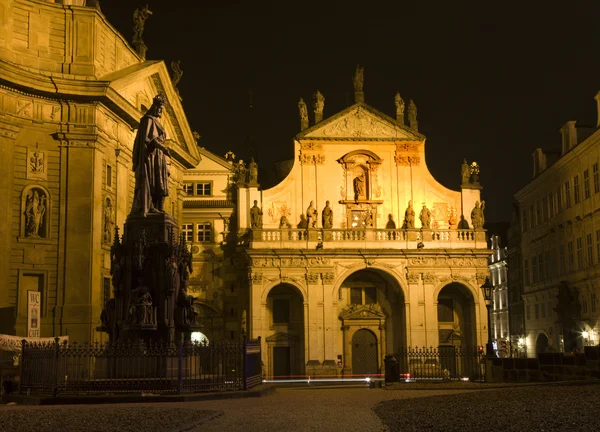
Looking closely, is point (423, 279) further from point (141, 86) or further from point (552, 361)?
point (552, 361)

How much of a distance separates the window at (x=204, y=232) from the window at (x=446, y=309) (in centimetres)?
1591

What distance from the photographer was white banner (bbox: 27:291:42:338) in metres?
33.0

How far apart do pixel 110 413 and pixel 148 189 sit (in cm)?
703

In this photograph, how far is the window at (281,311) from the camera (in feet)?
175

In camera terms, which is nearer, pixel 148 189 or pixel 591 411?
pixel 591 411

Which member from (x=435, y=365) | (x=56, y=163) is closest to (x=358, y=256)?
(x=435, y=365)

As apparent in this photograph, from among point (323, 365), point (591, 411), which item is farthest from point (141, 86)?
point (591, 411)

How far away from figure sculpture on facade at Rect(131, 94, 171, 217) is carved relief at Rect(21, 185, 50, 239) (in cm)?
1441

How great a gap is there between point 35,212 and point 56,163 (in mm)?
2302

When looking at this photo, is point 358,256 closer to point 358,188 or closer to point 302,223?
point 302,223

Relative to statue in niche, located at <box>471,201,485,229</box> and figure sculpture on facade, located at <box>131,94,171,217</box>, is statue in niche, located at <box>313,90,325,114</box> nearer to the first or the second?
statue in niche, located at <box>471,201,485,229</box>

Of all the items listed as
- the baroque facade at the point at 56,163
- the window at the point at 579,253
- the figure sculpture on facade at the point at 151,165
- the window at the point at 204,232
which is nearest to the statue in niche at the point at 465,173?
the window at the point at 579,253

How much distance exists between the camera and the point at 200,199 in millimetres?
56281

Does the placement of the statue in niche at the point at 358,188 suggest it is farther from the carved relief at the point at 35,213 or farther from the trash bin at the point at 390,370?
the trash bin at the point at 390,370
